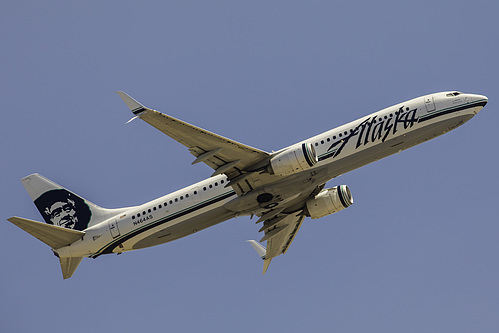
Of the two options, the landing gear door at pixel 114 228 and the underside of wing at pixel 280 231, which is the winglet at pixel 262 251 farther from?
the landing gear door at pixel 114 228

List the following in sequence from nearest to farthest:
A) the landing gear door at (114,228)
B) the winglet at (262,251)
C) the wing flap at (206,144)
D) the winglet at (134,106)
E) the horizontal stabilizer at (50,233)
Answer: the winglet at (134,106)
the wing flap at (206,144)
the horizontal stabilizer at (50,233)
the landing gear door at (114,228)
the winglet at (262,251)

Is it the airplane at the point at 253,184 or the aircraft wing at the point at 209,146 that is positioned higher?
the aircraft wing at the point at 209,146

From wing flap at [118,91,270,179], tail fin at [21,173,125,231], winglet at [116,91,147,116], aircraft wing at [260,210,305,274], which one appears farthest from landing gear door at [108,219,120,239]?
winglet at [116,91,147,116]

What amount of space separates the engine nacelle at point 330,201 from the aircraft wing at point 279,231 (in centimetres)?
166

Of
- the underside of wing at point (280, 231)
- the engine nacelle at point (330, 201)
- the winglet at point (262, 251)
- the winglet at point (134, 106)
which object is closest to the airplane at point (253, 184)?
the engine nacelle at point (330, 201)

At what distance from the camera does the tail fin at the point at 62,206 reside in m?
52.8

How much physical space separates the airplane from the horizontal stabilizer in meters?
0.07

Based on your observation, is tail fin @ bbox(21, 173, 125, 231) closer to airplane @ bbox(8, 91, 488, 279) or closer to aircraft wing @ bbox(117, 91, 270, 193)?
airplane @ bbox(8, 91, 488, 279)

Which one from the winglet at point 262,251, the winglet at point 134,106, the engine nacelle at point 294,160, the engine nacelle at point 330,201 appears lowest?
the winglet at point 262,251

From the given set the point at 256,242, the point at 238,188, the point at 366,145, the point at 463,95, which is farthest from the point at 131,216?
the point at 463,95

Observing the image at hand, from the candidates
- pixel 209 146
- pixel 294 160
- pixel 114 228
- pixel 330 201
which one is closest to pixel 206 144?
pixel 209 146

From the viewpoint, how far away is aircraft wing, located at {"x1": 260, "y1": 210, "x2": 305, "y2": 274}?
178ft

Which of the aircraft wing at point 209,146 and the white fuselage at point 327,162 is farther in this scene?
the white fuselage at point 327,162

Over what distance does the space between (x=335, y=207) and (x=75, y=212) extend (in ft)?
64.7
